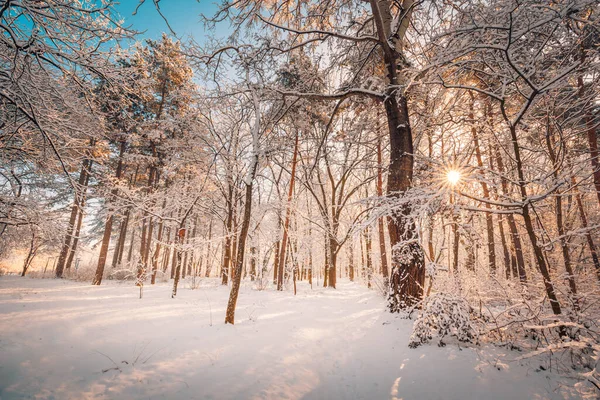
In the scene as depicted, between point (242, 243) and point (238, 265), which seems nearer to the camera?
point (238, 265)

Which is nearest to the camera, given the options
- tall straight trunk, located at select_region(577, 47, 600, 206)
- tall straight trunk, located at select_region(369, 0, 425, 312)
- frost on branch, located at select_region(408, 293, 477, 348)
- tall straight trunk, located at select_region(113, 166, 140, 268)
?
tall straight trunk, located at select_region(577, 47, 600, 206)

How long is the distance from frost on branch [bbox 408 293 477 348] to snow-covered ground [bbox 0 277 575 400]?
0.20m

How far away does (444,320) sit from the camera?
3.49m

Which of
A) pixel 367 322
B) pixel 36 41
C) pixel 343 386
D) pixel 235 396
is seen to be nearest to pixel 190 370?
pixel 235 396

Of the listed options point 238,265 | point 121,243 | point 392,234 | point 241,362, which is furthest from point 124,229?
point 392,234

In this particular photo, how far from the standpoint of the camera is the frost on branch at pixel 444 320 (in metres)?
3.43

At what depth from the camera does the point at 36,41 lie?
3389 millimetres

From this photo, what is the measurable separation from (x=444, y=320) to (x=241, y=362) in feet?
10.7

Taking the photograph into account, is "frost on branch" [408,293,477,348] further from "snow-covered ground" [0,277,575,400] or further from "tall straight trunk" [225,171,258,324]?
"tall straight trunk" [225,171,258,324]

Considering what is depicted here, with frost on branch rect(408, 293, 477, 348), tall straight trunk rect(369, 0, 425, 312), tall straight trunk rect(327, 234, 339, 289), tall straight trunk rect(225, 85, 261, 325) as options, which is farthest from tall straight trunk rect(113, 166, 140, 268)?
frost on branch rect(408, 293, 477, 348)

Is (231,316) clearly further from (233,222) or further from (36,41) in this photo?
(233,222)

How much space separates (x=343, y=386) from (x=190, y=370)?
7.23 ft

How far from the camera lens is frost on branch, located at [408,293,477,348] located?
343 centimetres

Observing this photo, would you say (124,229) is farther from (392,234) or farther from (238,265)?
(392,234)
